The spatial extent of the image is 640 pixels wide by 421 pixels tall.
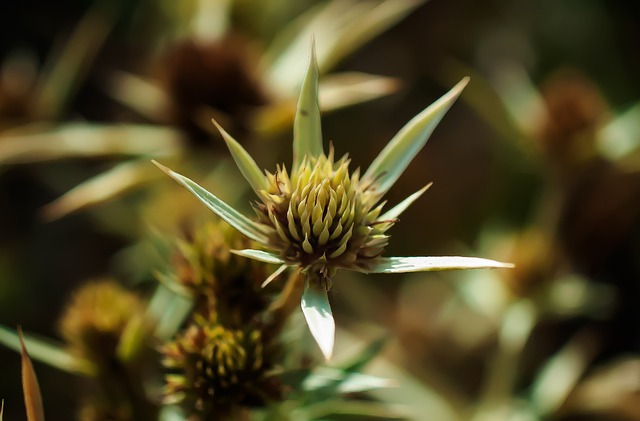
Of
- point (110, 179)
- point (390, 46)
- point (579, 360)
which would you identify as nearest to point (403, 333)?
point (579, 360)

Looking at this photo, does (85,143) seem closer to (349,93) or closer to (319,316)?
(349,93)

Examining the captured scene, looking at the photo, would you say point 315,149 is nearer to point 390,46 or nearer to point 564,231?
point 564,231

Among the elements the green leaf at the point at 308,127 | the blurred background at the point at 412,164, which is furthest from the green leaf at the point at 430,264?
the blurred background at the point at 412,164

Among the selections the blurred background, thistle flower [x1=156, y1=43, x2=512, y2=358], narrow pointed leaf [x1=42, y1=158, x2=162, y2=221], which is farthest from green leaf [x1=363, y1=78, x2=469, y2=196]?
narrow pointed leaf [x1=42, y1=158, x2=162, y2=221]

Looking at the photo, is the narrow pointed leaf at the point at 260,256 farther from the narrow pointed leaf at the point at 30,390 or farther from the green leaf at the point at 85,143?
the green leaf at the point at 85,143

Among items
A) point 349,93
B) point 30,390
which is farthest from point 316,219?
point 349,93
